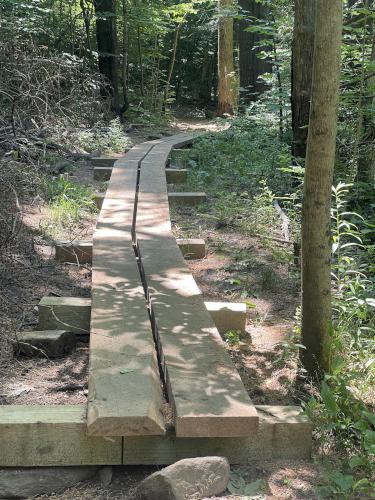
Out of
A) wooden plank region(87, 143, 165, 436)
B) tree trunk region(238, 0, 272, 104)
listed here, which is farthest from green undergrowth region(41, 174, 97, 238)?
tree trunk region(238, 0, 272, 104)

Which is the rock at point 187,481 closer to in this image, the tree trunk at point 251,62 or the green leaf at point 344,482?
the green leaf at point 344,482

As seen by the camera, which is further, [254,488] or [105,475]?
[105,475]

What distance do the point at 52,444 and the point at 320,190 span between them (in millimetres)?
2178

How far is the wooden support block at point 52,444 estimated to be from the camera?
10.5 feet

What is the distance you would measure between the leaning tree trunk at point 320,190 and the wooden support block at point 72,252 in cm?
300

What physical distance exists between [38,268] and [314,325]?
3132 millimetres

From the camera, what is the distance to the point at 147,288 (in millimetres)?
4914

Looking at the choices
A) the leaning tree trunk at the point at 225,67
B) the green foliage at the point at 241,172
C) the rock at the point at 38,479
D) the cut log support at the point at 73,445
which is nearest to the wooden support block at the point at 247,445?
the cut log support at the point at 73,445

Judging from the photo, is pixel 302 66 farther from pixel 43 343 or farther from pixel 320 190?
pixel 43 343

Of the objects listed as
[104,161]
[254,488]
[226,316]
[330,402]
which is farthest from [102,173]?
[254,488]

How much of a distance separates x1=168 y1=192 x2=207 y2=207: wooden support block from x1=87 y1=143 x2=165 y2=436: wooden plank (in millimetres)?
3125

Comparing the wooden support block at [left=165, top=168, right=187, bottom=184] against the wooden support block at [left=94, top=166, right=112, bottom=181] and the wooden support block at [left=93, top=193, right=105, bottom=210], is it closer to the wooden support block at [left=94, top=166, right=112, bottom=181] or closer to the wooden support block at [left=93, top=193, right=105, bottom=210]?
the wooden support block at [left=94, top=166, right=112, bottom=181]

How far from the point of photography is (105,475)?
3229 millimetres

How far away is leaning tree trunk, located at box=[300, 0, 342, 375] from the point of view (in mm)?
3879
